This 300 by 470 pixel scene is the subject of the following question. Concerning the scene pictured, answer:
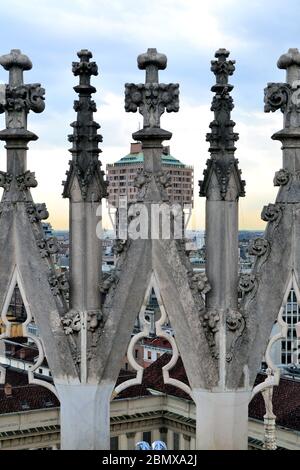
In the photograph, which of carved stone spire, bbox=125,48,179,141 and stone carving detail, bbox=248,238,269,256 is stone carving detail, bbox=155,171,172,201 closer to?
carved stone spire, bbox=125,48,179,141

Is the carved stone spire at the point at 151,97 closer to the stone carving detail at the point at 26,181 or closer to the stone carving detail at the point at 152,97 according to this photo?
the stone carving detail at the point at 152,97

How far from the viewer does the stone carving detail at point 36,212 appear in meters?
7.81

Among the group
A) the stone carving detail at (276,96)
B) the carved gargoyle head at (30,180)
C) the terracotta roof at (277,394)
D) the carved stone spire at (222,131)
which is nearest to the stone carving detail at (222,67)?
the carved stone spire at (222,131)

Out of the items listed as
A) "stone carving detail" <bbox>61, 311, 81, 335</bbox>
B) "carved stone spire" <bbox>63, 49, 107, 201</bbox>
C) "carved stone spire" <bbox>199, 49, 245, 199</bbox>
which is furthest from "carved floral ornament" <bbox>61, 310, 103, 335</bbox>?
"carved stone spire" <bbox>199, 49, 245, 199</bbox>

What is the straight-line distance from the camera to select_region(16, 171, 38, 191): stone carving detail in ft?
25.6

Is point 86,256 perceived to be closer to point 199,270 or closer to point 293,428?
point 199,270

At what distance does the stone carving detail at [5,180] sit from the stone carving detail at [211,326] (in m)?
2.40

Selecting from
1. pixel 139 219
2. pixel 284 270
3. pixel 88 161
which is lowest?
pixel 284 270

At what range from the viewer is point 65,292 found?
25.6 ft

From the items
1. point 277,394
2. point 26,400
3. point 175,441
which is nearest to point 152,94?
point 175,441

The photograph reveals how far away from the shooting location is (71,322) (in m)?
7.65

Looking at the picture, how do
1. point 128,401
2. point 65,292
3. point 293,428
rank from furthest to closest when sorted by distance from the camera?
point 128,401
point 293,428
point 65,292
